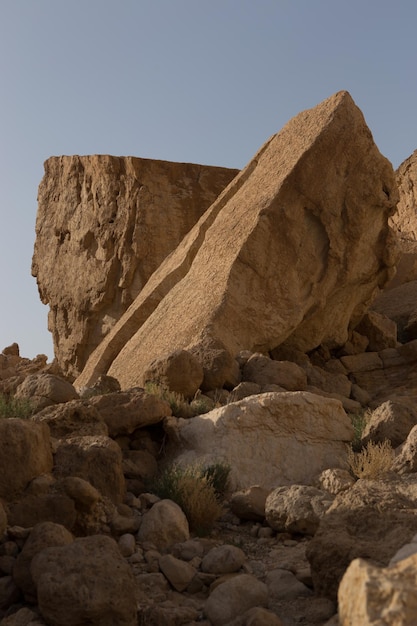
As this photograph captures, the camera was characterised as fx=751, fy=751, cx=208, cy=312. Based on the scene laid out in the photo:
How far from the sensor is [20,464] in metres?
4.29

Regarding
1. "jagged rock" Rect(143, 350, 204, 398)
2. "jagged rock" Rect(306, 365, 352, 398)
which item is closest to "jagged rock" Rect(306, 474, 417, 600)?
"jagged rock" Rect(143, 350, 204, 398)

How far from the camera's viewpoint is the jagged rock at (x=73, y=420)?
531 cm

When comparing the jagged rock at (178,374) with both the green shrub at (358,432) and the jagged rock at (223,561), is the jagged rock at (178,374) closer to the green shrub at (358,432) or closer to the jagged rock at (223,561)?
the green shrub at (358,432)

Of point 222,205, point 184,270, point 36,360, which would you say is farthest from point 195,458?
point 36,360

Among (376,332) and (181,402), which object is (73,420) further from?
(376,332)

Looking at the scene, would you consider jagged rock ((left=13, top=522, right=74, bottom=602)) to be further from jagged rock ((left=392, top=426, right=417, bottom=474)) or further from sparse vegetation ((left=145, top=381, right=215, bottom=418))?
sparse vegetation ((left=145, top=381, right=215, bottom=418))

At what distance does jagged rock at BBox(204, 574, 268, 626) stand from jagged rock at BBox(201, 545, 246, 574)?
40 cm

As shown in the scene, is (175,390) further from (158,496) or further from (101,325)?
(101,325)

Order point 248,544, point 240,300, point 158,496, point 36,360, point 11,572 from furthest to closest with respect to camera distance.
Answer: point 36,360
point 240,300
point 158,496
point 248,544
point 11,572

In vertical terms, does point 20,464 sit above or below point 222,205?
below

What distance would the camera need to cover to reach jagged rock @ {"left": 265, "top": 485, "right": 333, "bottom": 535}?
4.45 meters

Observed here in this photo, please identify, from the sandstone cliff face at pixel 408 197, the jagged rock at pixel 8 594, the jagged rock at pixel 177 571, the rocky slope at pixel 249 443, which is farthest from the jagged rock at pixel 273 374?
the sandstone cliff face at pixel 408 197

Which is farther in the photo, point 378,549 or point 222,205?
point 222,205

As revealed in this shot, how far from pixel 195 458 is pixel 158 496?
0.65 meters
